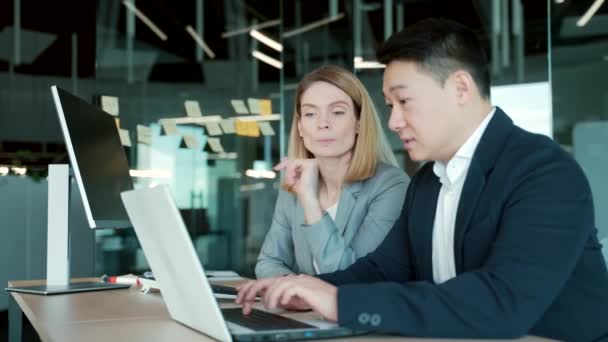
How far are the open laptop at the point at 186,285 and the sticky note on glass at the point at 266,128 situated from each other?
5.02 m

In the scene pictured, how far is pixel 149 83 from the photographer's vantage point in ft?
20.2

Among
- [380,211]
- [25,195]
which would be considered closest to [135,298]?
[380,211]

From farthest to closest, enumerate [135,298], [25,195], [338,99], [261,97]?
[261,97], [25,195], [338,99], [135,298]

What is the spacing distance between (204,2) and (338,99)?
4.46m

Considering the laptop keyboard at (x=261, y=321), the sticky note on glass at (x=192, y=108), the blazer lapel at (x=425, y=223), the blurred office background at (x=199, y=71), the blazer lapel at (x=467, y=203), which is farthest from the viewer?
the sticky note on glass at (x=192, y=108)

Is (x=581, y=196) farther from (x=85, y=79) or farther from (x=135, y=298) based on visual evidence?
(x=85, y=79)

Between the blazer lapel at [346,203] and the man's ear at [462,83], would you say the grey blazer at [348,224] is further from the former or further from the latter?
the man's ear at [462,83]

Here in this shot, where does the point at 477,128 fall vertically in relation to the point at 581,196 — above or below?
above

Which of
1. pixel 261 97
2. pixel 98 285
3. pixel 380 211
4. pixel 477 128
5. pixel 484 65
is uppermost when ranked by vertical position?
pixel 261 97

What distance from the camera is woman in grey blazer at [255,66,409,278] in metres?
2.15

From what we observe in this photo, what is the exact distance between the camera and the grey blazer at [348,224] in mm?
2111

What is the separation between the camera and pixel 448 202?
1465 mm

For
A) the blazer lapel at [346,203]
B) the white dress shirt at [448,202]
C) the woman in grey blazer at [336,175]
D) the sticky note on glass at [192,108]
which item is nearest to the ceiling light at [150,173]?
the sticky note on glass at [192,108]

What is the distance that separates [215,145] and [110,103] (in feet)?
2.97
